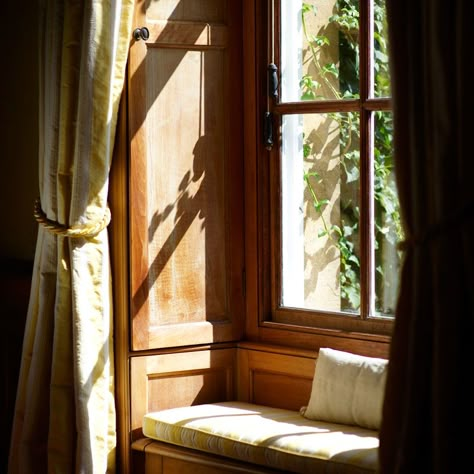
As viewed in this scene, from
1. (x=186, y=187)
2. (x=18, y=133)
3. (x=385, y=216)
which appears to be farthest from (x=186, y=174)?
(x=18, y=133)

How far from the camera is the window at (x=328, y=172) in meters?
3.43

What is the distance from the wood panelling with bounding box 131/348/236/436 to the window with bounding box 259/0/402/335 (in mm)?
300

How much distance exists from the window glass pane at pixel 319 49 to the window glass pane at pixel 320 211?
105mm

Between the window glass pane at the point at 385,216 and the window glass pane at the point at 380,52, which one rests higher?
the window glass pane at the point at 380,52

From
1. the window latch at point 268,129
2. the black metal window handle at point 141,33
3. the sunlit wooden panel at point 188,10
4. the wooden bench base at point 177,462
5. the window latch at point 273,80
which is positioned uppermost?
the sunlit wooden panel at point 188,10

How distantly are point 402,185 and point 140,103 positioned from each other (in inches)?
60.0

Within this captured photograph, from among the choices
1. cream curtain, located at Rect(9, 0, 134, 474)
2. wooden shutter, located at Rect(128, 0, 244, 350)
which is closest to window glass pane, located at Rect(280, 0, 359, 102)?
wooden shutter, located at Rect(128, 0, 244, 350)

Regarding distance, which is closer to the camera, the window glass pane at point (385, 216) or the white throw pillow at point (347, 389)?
the white throw pillow at point (347, 389)

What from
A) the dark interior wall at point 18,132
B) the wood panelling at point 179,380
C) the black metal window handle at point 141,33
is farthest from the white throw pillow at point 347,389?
the dark interior wall at point 18,132

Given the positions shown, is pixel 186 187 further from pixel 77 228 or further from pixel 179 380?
pixel 179 380

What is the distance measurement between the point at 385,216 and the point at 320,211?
0.98ft

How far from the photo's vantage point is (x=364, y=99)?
3.44 meters

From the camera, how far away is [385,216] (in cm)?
342

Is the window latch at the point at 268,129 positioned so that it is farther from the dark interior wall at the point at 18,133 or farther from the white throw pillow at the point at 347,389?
the dark interior wall at the point at 18,133
